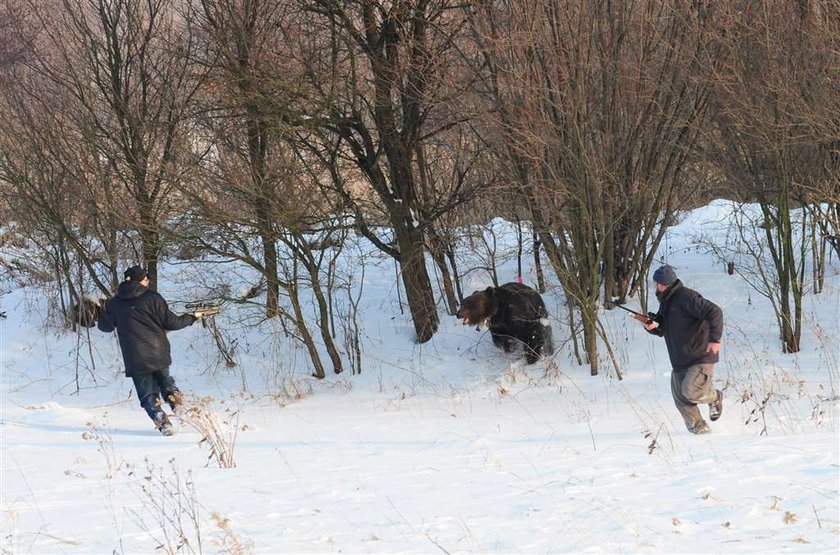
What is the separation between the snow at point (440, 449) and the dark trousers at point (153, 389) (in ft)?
1.04

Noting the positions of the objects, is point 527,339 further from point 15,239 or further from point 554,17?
point 15,239

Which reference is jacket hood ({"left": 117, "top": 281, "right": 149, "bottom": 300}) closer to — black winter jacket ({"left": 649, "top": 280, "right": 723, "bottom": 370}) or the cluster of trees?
the cluster of trees

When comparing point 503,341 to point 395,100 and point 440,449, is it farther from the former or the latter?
point 440,449

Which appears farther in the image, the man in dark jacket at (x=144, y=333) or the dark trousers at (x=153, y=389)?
the man in dark jacket at (x=144, y=333)

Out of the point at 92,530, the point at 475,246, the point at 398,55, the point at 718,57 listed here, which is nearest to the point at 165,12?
the point at 398,55

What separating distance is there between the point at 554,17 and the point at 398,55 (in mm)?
3003

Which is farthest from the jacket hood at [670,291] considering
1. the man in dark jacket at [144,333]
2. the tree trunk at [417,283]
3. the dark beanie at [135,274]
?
the tree trunk at [417,283]

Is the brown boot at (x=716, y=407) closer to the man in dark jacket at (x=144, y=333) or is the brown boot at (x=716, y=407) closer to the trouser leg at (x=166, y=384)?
the man in dark jacket at (x=144, y=333)

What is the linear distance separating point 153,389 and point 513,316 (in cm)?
551

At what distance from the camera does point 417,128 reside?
45.0 feet

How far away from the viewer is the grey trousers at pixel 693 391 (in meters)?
7.68

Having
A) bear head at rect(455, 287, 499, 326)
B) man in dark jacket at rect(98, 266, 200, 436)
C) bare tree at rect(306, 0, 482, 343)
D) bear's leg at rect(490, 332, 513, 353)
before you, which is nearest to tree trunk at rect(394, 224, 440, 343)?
bare tree at rect(306, 0, 482, 343)

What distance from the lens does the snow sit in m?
4.75

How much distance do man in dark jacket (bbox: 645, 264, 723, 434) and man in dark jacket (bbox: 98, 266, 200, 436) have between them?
212 inches
